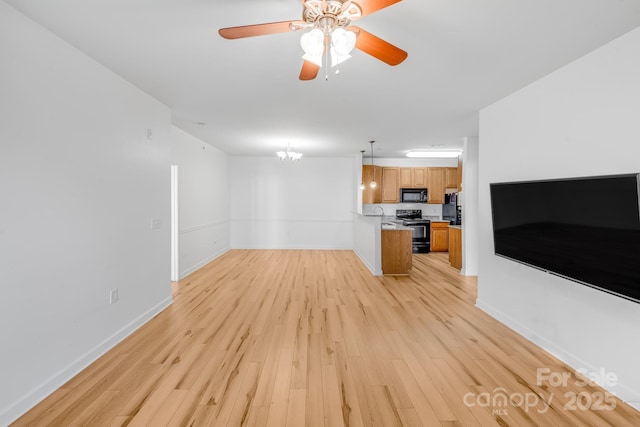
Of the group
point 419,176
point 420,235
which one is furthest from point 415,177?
point 420,235

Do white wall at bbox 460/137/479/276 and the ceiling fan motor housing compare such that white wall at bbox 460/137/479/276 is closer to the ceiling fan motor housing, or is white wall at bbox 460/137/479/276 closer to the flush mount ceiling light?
the flush mount ceiling light

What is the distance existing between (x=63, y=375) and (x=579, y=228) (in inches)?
173

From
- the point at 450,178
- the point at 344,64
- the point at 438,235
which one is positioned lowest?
the point at 438,235

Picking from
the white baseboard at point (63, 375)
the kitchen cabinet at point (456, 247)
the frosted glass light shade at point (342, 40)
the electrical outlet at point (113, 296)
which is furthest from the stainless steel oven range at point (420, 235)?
the frosted glass light shade at point (342, 40)

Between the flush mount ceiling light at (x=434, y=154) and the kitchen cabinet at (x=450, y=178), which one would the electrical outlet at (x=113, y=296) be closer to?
the flush mount ceiling light at (x=434, y=154)

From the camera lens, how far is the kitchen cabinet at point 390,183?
8.42 m

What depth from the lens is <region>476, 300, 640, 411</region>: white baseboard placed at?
84.9 inches

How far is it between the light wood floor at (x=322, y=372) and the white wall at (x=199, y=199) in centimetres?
170

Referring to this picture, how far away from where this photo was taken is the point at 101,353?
9.16 ft

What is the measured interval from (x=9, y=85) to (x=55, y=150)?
509 millimetres

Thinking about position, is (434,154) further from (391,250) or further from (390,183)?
(391,250)

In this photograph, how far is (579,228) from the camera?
239 cm

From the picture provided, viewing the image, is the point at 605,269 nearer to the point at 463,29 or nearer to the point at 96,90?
the point at 463,29

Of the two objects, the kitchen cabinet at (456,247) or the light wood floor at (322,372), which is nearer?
the light wood floor at (322,372)
